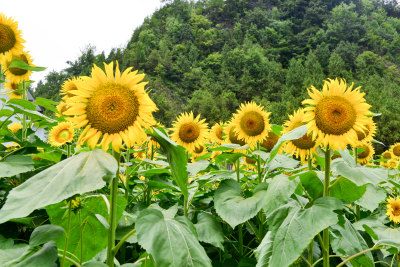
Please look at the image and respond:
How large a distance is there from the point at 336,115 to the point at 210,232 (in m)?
0.78

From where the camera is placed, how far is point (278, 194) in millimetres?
1208

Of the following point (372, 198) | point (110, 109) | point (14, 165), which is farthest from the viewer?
point (372, 198)

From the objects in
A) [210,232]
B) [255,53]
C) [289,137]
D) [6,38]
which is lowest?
[210,232]

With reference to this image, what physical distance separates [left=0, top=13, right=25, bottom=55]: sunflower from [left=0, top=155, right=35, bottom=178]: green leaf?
3.01 ft

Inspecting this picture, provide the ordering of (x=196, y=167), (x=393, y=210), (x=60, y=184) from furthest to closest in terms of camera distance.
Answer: (x=393, y=210)
(x=196, y=167)
(x=60, y=184)

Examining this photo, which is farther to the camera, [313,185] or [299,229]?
[313,185]

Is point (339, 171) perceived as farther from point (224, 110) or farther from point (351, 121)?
point (224, 110)

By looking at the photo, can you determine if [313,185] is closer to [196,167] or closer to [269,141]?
[196,167]

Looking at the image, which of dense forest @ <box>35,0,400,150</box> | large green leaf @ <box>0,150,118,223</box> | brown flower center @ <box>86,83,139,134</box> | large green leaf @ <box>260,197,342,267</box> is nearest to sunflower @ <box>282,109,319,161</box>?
large green leaf @ <box>260,197,342,267</box>

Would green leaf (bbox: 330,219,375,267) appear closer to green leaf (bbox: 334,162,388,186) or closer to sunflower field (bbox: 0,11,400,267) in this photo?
sunflower field (bbox: 0,11,400,267)

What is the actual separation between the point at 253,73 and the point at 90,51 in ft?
102

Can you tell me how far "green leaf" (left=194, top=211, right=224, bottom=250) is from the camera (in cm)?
145

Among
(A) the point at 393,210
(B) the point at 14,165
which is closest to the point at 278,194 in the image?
(B) the point at 14,165

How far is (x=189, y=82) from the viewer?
2419 inches
